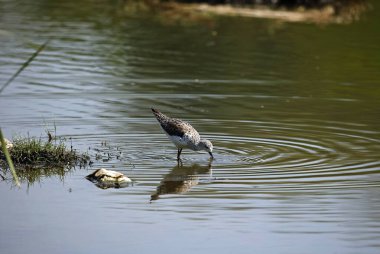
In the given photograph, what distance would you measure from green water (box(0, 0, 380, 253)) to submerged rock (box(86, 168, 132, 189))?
0.46ft

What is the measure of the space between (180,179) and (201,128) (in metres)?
3.39

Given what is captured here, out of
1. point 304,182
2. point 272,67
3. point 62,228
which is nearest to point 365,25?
point 272,67

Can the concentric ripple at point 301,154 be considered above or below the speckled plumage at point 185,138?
below

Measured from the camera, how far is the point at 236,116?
17062 millimetres

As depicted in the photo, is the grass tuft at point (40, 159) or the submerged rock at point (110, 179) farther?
the grass tuft at point (40, 159)

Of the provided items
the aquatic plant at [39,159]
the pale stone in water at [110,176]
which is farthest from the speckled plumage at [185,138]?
the pale stone in water at [110,176]

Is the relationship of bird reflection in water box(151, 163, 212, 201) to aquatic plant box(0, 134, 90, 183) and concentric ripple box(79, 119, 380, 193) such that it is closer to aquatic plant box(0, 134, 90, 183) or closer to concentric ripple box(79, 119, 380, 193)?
concentric ripple box(79, 119, 380, 193)

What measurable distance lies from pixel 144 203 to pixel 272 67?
36.8ft

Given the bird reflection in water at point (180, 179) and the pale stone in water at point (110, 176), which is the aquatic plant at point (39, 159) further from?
the bird reflection in water at point (180, 179)

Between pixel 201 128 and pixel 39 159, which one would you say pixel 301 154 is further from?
pixel 39 159

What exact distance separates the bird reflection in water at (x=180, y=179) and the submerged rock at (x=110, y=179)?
1.45ft

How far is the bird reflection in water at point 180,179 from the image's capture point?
1220cm

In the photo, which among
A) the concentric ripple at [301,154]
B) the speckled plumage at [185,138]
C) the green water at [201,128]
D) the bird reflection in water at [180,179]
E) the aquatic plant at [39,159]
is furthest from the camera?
the speckled plumage at [185,138]

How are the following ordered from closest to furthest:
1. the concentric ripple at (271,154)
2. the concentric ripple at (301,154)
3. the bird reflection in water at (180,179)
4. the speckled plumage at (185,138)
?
the bird reflection in water at (180,179) → the concentric ripple at (271,154) → the concentric ripple at (301,154) → the speckled plumage at (185,138)
